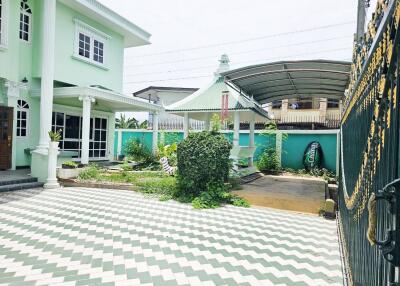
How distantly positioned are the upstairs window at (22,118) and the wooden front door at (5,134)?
0.45m

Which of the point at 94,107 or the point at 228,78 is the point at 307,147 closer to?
the point at 228,78

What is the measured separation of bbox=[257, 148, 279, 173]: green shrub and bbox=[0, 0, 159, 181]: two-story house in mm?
6153

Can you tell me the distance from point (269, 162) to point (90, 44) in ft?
34.5

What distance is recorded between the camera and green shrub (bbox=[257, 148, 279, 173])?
14438mm

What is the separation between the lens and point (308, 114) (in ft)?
72.7

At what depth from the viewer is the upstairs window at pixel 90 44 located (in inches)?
493

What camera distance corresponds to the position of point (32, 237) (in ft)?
15.7

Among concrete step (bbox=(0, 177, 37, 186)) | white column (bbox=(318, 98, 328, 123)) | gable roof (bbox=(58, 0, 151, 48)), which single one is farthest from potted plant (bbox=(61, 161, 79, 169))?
white column (bbox=(318, 98, 328, 123))

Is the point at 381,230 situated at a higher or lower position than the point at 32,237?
higher

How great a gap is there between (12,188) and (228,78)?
318 inches

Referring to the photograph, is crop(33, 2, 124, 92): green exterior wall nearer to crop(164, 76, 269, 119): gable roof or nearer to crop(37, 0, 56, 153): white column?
crop(37, 0, 56, 153): white column

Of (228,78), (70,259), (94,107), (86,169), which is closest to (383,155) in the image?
(70,259)

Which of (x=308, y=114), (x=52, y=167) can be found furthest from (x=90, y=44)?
(x=308, y=114)

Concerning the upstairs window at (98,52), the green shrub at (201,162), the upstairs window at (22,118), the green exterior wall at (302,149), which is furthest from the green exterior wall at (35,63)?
the green exterior wall at (302,149)
